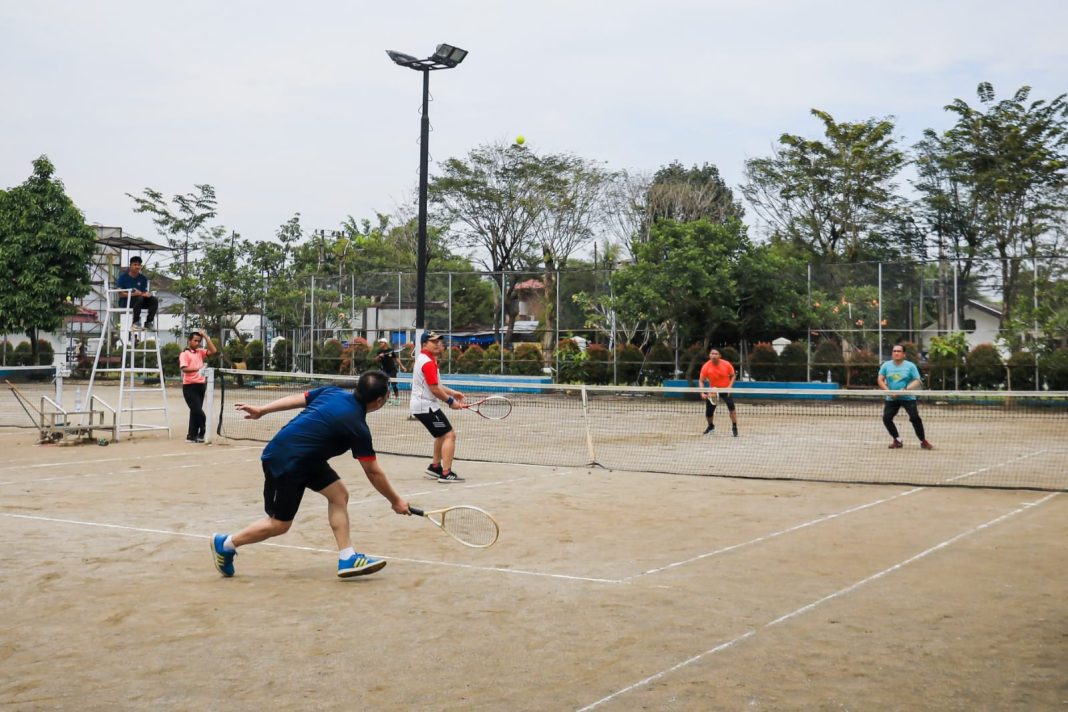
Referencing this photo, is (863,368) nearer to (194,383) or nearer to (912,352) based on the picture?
(912,352)

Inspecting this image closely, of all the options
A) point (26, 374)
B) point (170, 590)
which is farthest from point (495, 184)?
point (170, 590)

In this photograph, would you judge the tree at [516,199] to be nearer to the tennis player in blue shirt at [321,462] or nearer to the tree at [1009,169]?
the tree at [1009,169]

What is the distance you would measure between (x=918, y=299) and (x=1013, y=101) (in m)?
14.2

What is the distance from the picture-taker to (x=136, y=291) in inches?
653

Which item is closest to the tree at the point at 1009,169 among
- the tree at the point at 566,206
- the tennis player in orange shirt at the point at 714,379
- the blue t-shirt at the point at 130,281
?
the tree at the point at 566,206

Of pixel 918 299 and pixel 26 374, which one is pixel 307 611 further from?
pixel 26 374

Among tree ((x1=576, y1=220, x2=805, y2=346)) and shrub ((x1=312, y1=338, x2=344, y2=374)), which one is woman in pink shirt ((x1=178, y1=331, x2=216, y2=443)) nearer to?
tree ((x1=576, y1=220, x2=805, y2=346))

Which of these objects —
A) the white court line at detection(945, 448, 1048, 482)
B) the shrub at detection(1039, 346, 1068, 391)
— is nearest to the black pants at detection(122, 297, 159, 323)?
the white court line at detection(945, 448, 1048, 482)

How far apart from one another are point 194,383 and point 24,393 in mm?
16150

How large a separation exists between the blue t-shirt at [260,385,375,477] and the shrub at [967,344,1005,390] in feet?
88.0

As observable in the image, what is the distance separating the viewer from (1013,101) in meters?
41.4

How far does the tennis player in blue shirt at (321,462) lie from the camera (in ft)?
22.8

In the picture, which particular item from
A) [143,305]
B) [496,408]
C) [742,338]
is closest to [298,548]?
[496,408]

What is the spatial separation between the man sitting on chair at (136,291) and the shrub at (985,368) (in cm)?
2272
